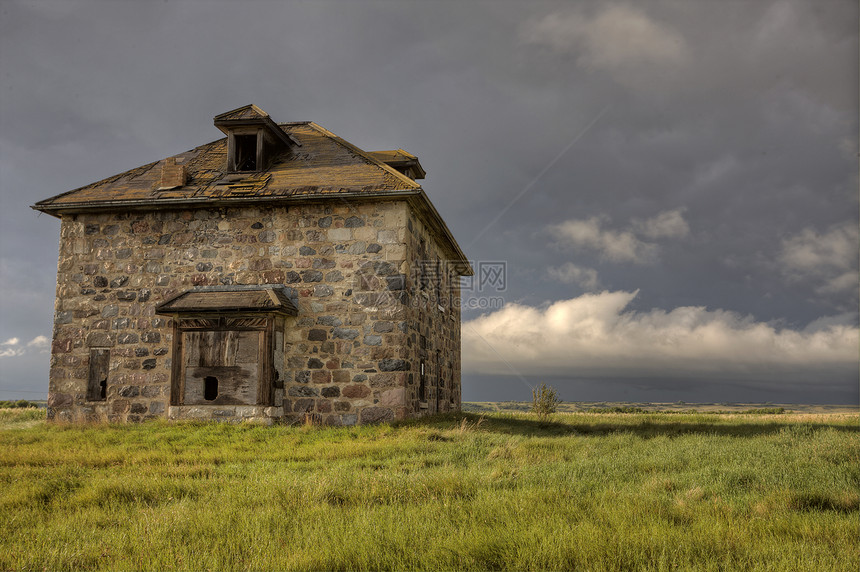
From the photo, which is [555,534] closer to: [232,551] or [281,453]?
[232,551]

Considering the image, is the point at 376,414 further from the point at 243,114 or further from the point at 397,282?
the point at 243,114

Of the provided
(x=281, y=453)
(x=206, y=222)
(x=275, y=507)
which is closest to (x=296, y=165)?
(x=206, y=222)

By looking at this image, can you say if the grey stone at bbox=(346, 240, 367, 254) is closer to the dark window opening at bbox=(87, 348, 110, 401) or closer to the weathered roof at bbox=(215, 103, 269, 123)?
the weathered roof at bbox=(215, 103, 269, 123)

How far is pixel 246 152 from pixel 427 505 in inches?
511

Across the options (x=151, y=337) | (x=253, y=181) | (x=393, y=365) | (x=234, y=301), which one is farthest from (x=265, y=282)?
(x=393, y=365)

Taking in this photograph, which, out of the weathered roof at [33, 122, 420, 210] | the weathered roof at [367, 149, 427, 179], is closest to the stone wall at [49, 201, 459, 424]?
the weathered roof at [33, 122, 420, 210]

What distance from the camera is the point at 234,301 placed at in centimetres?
1321

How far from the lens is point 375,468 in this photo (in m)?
8.12

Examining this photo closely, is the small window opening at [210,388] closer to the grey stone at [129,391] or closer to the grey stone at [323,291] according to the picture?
the grey stone at [129,391]

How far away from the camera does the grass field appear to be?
4418mm

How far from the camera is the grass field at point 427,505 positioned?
4.42 meters

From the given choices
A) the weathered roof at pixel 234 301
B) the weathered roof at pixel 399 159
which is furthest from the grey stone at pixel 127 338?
the weathered roof at pixel 399 159

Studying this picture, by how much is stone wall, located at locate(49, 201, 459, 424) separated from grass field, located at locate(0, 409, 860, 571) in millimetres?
2833

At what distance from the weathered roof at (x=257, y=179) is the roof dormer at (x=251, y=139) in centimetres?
35
